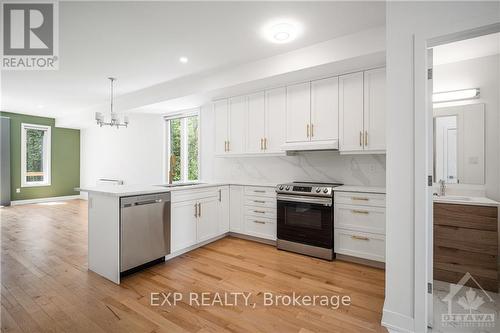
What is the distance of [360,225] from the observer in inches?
114

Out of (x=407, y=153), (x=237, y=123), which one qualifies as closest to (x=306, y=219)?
(x=407, y=153)

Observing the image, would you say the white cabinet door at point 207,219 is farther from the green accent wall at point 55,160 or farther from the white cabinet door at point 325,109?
the green accent wall at point 55,160

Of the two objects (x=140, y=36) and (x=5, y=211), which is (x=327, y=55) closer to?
(x=140, y=36)

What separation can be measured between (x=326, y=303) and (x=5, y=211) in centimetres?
780

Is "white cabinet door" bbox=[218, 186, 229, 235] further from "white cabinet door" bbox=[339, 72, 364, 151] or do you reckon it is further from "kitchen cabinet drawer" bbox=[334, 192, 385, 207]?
"white cabinet door" bbox=[339, 72, 364, 151]

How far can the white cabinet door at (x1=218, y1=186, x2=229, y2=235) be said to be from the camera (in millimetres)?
3891

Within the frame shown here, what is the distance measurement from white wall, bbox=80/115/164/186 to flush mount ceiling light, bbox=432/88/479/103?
5305 mm

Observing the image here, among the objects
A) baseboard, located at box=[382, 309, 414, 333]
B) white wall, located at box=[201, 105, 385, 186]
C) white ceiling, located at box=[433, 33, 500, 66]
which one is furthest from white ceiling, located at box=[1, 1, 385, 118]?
baseboard, located at box=[382, 309, 414, 333]

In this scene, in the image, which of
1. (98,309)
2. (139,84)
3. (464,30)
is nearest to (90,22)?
(139,84)

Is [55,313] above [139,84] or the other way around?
the other way around

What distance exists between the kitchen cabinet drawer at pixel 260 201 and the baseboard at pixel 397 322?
1983mm

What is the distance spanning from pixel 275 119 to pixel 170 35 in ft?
5.83

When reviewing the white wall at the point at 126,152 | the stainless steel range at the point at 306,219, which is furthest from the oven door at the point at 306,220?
the white wall at the point at 126,152

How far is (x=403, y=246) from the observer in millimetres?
1758
